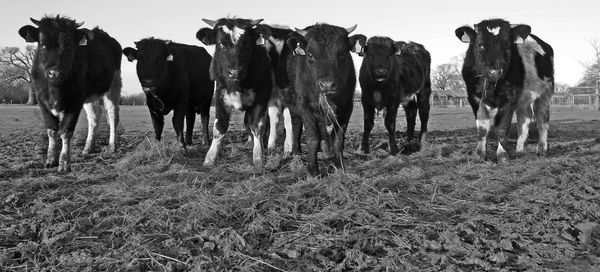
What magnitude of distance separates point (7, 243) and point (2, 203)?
1.21m

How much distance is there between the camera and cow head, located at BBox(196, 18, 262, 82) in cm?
654

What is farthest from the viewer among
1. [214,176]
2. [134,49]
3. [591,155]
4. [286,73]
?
[134,49]

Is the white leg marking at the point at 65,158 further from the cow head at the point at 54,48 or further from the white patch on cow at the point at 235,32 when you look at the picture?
the white patch on cow at the point at 235,32

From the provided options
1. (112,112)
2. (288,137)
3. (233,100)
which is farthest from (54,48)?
(288,137)

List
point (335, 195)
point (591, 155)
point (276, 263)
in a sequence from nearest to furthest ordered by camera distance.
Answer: point (276, 263) → point (335, 195) → point (591, 155)

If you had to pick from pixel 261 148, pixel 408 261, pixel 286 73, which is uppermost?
pixel 286 73

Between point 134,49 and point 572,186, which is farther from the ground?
point 134,49

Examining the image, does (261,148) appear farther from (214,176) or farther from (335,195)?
(335,195)

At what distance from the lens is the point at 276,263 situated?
3.19 meters

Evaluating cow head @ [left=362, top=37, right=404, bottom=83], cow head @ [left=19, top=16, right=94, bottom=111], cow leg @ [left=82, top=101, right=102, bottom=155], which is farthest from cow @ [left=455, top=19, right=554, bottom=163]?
cow leg @ [left=82, top=101, right=102, bottom=155]

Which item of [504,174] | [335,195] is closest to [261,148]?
[335,195]

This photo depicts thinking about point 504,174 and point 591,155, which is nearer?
point 504,174

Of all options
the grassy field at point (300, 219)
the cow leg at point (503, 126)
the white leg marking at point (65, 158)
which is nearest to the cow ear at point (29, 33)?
the white leg marking at point (65, 158)

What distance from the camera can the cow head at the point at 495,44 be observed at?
7.14 meters
